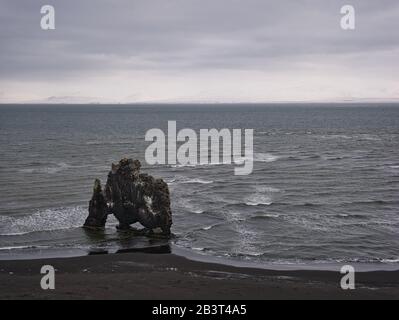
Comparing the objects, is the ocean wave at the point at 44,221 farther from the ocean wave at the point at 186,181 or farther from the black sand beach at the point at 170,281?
the ocean wave at the point at 186,181

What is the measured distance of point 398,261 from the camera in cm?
4041

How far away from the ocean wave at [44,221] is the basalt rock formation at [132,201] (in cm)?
301

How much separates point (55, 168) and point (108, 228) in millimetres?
38121

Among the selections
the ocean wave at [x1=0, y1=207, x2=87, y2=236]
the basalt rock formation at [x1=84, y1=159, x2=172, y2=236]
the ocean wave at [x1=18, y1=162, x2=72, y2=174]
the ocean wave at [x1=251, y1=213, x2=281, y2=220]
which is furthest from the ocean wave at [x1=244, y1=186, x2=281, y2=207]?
the ocean wave at [x1=18, y1=162, x2=72, y2=174]

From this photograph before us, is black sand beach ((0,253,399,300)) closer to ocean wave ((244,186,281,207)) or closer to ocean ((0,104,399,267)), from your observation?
ocean ((0,104,399,267))

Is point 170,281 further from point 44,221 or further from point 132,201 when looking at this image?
point 44,221

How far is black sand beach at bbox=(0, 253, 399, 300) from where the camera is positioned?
3266 centimetres

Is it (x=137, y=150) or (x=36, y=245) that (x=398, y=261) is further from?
(x=137, y=150)

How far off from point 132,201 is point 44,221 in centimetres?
1014

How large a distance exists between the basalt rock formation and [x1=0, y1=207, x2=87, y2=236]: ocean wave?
Result: 3008 millimetres
